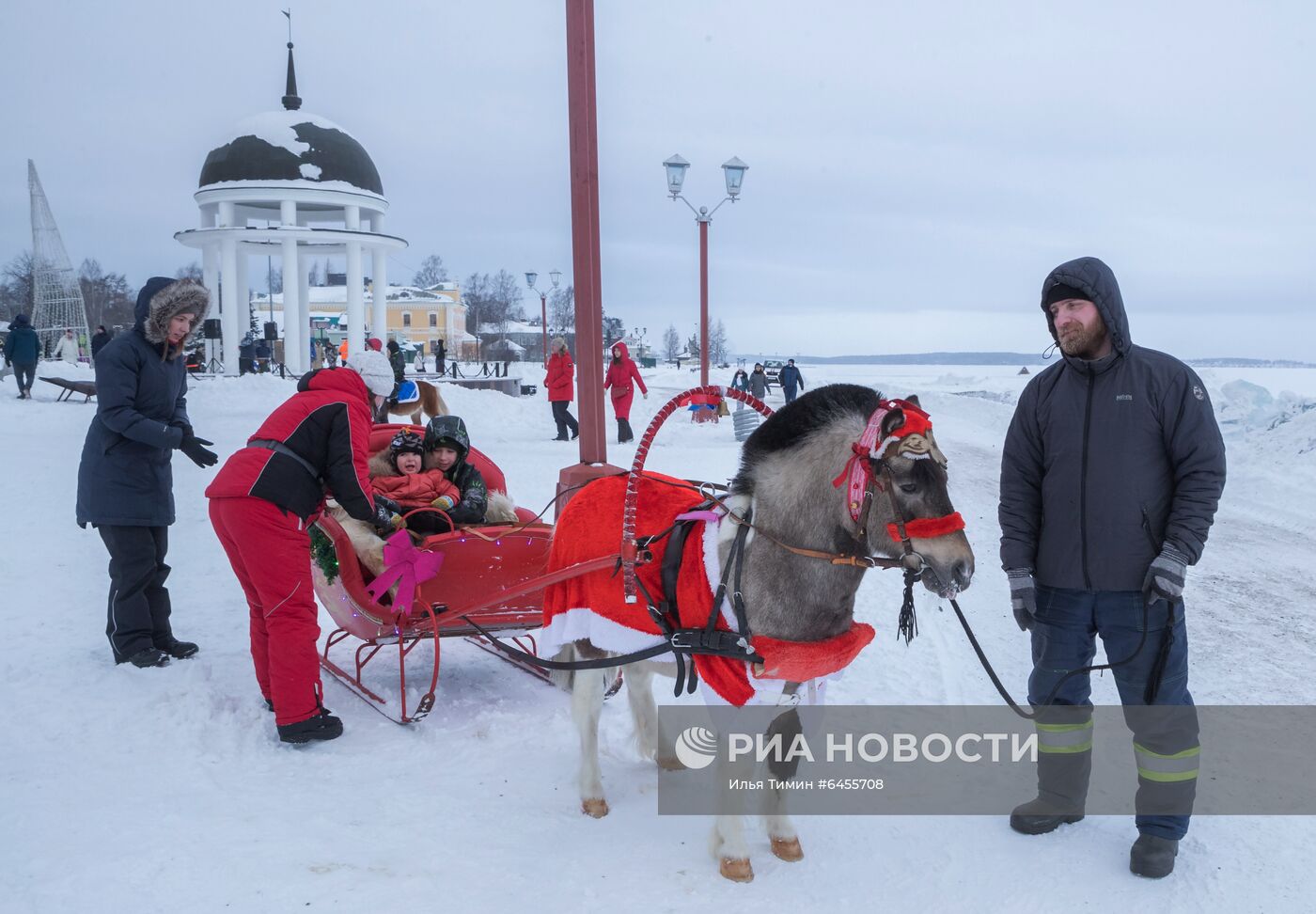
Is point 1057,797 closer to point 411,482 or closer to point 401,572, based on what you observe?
point 401,572

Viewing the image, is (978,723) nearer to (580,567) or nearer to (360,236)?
(580,567)

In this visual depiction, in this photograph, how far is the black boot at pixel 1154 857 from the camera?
127 inches

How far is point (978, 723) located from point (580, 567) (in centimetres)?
226

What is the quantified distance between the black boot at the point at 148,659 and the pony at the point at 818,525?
9.16 ft

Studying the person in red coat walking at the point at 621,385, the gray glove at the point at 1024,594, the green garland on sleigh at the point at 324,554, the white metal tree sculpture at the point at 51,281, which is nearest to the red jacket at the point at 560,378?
the person in red coat walking at the point at 621,385

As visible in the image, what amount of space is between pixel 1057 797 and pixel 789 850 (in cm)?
109

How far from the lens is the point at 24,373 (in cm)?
1933

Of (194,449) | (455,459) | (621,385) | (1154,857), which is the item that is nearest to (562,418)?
(621,385)

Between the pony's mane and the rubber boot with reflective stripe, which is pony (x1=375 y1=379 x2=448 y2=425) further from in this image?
the rubber boot with reflective stripe

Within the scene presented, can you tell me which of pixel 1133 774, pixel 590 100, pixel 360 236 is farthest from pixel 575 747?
pixel 360 236

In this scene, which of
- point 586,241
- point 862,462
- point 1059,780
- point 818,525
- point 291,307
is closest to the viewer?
point 862,462

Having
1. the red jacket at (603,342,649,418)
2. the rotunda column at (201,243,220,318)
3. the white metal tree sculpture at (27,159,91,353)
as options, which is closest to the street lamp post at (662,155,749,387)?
the red jacket at (603,342,649,418)

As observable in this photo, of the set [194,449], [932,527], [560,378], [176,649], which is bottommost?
[176,649]

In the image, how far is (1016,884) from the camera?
3219mm
